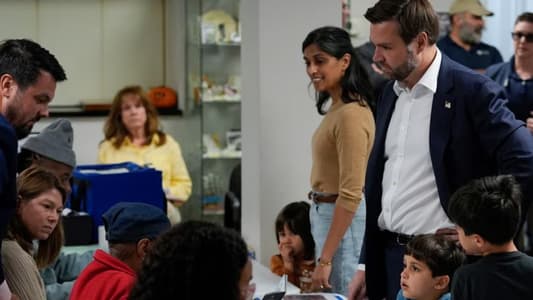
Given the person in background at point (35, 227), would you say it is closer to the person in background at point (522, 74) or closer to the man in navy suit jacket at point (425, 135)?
the man in navy suit jacket at point (425, 135)

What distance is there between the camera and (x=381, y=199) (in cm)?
314

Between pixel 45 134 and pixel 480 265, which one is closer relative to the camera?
pixel 480 265

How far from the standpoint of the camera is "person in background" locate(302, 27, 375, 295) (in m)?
3.70

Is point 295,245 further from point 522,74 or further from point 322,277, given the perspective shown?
point 522,74

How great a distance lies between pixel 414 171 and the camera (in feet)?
9.89

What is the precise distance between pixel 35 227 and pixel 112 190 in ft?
5.62

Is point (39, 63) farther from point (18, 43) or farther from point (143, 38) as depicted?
point (143, 38)

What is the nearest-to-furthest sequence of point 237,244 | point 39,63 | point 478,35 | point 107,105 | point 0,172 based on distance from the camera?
1. point 237,244
2. point 0,172
3. point 39,63
4. point 478,35
5. point 107,105

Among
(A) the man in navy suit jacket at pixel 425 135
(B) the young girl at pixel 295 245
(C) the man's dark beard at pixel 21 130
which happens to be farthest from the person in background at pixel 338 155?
(C) the man's dark beard at pixel 21 130

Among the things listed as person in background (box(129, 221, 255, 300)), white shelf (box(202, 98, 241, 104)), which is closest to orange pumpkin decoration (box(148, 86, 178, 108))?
white shelf (box(202, 98, 241, 104))

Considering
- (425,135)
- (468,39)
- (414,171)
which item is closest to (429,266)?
(414,171)

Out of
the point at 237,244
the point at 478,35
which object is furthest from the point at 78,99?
the point at 237,244

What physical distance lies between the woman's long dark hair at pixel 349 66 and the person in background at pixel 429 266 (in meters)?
0.85

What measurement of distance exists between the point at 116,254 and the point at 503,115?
3.92 ft
